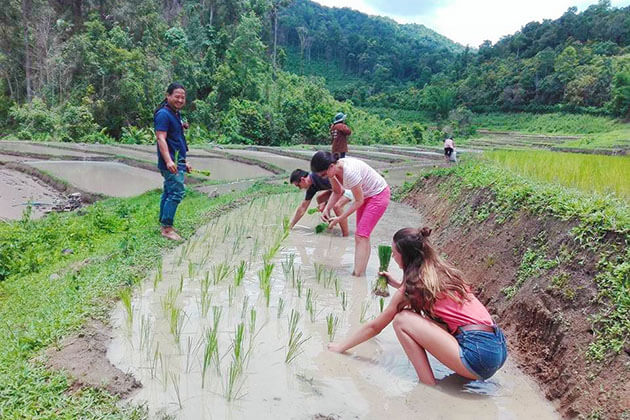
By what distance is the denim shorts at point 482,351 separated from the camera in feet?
8.77

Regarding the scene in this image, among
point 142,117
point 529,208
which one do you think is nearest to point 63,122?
point 142,117

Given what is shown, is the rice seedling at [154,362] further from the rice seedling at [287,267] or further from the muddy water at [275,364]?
the rice seedling at [287,267]

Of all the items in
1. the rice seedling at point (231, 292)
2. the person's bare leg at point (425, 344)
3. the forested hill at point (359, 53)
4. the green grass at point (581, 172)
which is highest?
the forested hill at point (359, 53)

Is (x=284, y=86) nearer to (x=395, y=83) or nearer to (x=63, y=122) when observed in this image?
(x=63, y=122)

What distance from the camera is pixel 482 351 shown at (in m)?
2.67

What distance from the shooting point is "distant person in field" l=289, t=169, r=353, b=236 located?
5266 mm

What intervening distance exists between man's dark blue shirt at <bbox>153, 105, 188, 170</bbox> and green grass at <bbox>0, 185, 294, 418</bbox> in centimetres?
85

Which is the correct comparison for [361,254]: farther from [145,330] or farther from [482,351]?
[145,330]

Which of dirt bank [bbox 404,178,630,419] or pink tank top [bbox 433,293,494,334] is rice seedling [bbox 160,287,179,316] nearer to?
pink tank top [bbox 433,293,494,334]

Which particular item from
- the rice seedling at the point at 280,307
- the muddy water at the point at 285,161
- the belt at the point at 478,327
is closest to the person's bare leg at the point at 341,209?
the rice seedling at the point at 280,307

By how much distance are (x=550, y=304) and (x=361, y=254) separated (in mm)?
1905

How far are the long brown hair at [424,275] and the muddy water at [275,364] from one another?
50cm

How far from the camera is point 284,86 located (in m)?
30.4

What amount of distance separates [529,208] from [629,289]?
1734 mm
